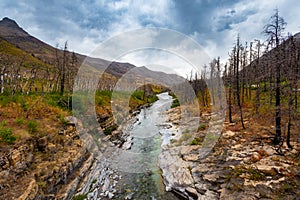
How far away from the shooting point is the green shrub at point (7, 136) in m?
10.5

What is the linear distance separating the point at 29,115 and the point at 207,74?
1614 inches

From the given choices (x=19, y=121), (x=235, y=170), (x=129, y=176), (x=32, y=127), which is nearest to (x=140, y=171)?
(x=129, y=176)

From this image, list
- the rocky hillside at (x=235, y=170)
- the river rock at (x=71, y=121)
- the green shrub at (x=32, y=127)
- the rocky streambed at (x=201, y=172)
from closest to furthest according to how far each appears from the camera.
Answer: the rocky hillside at (x=235, y=170), the rocky streambed at (x=201, y=172), the green shrub at (x=32, y=127), the river rock at (x=71, y=121)

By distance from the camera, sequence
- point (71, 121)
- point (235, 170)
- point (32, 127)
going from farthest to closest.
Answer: point (71, 121) < point (32, 127) < point (235, 170)

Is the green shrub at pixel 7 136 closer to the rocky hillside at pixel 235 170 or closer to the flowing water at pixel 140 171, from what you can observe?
the flowing water at pixel 140 171

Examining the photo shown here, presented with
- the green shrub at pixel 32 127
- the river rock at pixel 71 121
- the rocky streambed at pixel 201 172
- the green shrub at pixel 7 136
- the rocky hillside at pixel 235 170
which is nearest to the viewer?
the rocky hillside at pixel 235 170

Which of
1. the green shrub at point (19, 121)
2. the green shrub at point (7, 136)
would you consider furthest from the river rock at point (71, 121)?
the green shrub at point (7, 136)

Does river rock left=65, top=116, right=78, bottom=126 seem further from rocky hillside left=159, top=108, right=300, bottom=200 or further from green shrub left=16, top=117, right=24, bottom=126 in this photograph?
rocky hillside left=159, top=108, right=300, bottom=200

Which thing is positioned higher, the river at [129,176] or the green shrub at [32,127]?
the green shrub at [32,127]

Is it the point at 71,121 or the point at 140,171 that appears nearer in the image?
the point at 140,171

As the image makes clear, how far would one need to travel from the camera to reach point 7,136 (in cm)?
1079

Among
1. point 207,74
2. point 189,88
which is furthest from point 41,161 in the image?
point 189,88

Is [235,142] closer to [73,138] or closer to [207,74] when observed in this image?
[73,138]

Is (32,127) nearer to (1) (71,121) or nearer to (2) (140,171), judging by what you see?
(1) (71,121)
